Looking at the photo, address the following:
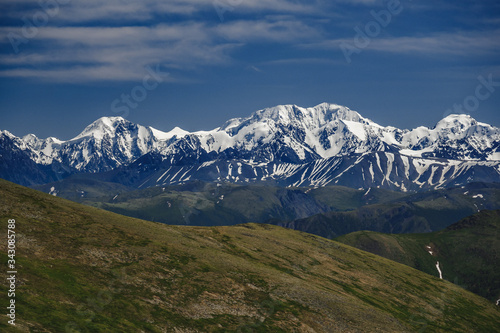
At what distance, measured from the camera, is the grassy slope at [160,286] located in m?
85.3

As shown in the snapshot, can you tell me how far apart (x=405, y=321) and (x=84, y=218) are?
315 ft

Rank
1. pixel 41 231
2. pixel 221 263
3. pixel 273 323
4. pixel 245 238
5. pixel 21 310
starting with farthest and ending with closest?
pixel 245 238, pixel 221 263, pixel 41 231, pixel 273 323, pixel 21 310

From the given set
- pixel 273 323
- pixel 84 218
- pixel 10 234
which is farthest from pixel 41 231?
pixel 273 323

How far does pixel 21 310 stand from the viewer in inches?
2906

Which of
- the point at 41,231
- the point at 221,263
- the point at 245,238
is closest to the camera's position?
the point at 41,231

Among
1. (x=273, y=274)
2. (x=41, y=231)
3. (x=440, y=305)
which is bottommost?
(x=440, y=305)

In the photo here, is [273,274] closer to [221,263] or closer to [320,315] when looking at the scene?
[221,263]

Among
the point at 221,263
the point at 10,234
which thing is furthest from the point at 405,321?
the point at 10,234

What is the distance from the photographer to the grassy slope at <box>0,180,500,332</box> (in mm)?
85331

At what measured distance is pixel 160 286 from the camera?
105562mm

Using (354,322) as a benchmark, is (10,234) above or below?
above

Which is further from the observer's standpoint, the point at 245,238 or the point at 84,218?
the point at 245,238

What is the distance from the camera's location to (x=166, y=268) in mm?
116875

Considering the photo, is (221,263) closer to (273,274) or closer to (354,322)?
(273,274)
